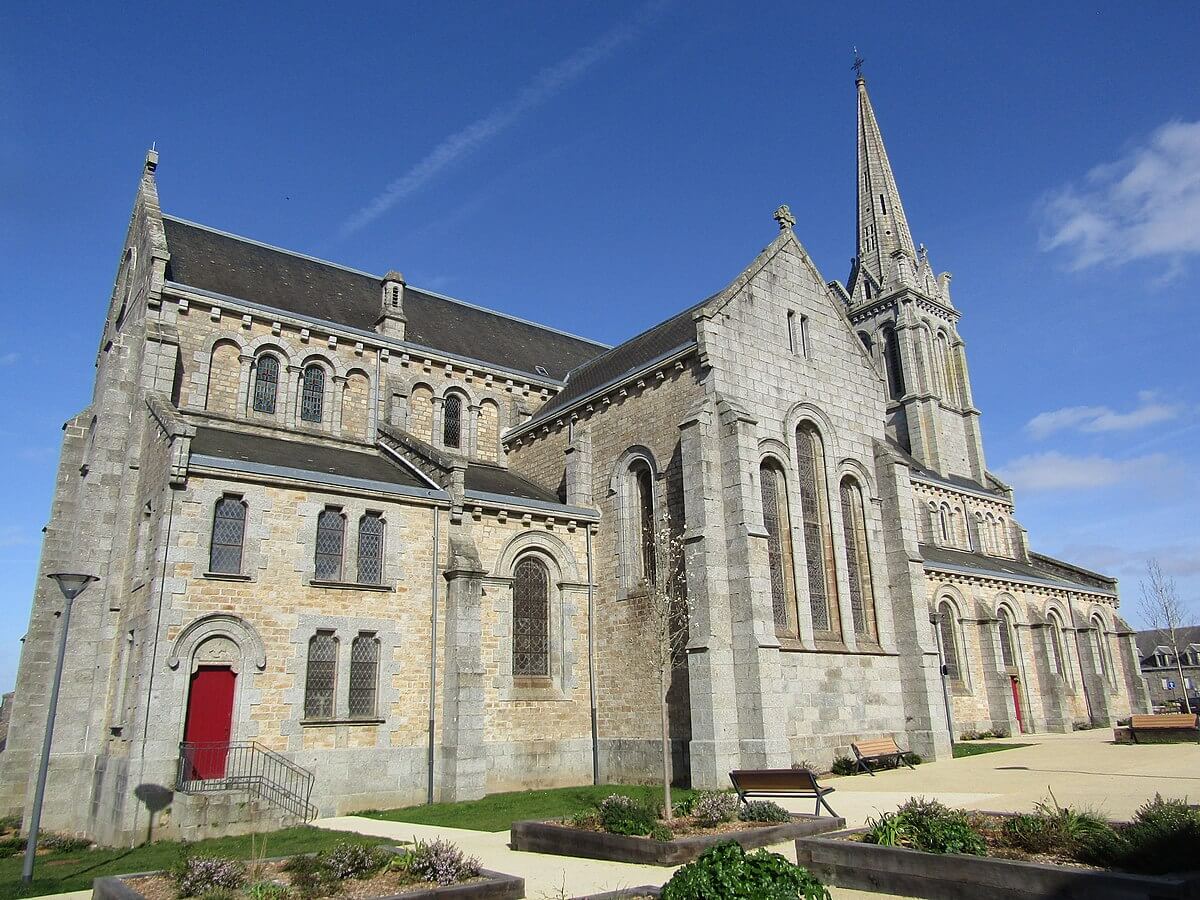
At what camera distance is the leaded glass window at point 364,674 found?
2005cm

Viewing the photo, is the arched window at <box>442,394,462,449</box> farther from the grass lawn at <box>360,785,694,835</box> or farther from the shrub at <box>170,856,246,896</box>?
the shrub at <box>170,856,246,896</box>

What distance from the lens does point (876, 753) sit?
21156 millimetres

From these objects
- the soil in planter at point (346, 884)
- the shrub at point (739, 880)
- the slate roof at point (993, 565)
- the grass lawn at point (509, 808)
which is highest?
the slate roof at point (993, 565)

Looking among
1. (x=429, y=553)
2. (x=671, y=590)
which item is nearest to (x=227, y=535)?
(x=429, y=553)

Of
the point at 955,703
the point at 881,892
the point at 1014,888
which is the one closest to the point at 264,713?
the point at 881,892

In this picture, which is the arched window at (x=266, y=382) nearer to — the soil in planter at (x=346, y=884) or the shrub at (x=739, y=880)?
the soil in planter at (x=346, y=884)

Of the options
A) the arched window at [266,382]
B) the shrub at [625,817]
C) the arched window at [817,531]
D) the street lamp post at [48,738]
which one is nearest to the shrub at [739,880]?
the shrub at [625,817]

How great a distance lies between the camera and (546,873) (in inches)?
427

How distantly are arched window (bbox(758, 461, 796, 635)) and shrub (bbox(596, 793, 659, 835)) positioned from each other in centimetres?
1032

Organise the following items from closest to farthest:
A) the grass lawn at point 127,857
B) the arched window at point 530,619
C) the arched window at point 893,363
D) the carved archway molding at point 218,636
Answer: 1. the grass lawn at point 127,857
2. the carved archway molding at point 218,636
3. the arched window at point 530,619
4. the arched window at point 893,363

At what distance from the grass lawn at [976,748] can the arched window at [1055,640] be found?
442 inches

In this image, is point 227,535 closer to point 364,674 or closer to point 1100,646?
point 364,674

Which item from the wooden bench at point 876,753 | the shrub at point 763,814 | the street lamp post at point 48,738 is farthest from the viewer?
the wooden bench at point 876,753

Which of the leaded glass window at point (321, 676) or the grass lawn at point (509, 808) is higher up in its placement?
the leaded glass window at point (321, 676)
